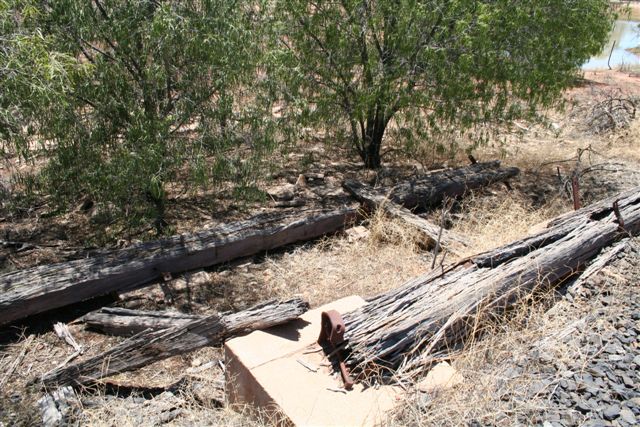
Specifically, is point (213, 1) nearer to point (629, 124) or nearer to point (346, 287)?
point (346, 287)

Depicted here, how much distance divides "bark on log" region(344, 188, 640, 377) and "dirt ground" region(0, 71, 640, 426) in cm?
21

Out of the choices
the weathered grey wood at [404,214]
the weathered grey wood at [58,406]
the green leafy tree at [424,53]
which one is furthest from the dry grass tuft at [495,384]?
the green leafy tree at [424,53]

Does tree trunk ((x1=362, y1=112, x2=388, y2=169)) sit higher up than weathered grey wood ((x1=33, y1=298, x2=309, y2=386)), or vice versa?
tree trunk ((x1=362, y1=112, x2=388, y2=169))

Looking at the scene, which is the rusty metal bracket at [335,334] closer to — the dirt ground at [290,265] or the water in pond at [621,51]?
the dirt ground at [290,265]

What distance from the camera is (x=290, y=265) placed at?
5891mm

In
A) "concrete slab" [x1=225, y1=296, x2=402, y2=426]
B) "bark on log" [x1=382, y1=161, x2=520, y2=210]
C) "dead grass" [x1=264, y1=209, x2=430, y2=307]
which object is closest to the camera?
"concrete slab" [x1=225, y1=296, x2=402, y2=426]

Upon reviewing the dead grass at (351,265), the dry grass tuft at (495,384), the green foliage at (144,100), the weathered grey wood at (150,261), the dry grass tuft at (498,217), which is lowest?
the dry grass tuft at (495,384)

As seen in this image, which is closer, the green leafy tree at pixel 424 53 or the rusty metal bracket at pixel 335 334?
the rusty metal bracket at pixel 335 334

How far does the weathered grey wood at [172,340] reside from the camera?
3.80 metres

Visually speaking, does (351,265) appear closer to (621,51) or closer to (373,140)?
(373,140)

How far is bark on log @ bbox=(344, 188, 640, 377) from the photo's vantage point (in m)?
3.49

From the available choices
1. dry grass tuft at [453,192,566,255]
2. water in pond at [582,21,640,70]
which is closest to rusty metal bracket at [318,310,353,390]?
dry grass tuft at [453,192,566,255]

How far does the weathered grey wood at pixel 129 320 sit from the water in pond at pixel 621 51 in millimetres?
19874

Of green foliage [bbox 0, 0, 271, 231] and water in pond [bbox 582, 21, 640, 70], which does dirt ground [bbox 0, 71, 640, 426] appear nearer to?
green foliage [bbox 0, 0, 271, 231]
